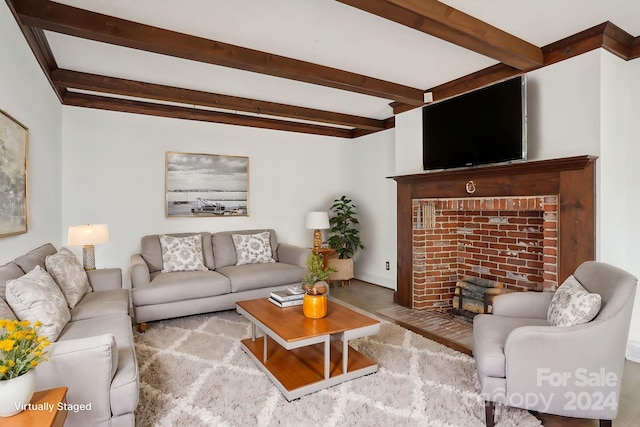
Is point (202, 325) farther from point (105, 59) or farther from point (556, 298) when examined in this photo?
point (556, 298)

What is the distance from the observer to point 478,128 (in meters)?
3.33

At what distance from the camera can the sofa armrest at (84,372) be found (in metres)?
1.55

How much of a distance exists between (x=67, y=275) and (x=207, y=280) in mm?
1295

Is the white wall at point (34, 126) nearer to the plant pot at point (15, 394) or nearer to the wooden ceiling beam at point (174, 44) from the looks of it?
the wooden ceiling beam at point (174, 44)

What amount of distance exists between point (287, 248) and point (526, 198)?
9.29 ft

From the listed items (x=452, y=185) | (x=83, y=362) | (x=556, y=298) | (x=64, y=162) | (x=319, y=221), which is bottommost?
(x=83, y=362)

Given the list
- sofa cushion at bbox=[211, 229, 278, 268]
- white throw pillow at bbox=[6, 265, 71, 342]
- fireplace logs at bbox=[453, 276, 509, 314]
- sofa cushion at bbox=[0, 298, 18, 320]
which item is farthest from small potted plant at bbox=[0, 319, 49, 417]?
fireplace logs at bbox=[453, 276, 509, 314]

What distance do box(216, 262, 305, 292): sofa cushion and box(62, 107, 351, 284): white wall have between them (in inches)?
39.6

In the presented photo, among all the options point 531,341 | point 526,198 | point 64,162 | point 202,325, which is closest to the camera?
point 531,341

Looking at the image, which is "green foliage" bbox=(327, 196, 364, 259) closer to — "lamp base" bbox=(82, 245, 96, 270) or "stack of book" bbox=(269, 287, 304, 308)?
"stack of book" bbox=(269, 287, 304, 308)

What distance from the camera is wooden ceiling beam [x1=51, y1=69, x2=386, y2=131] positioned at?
3.35 m

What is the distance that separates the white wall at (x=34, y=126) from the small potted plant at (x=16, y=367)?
4.29 ft

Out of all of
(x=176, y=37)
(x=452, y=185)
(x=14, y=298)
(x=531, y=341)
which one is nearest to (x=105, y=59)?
(x=176, y=37)

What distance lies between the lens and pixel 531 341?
183 cm
